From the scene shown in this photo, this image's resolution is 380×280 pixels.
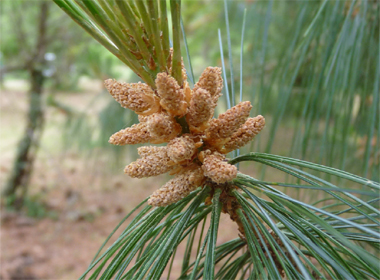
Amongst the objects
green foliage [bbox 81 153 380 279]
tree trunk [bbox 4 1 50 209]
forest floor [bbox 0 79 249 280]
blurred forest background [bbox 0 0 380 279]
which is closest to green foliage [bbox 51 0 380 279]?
green foliage [bbox 81 153 380 279]

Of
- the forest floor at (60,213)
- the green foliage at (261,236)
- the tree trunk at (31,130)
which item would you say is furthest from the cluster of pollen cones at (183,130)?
Answer: the tree trunk at (31,130)

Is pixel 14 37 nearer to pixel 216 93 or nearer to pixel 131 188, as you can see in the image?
pixel 131 188

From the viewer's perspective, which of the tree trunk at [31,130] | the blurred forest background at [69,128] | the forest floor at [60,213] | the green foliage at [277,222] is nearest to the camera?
the green foliage at [277,222]

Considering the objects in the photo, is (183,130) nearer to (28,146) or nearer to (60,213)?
(28,146)

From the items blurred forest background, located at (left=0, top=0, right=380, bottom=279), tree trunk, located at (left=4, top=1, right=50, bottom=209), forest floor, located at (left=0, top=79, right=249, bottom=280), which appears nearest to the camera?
blurred forest background, located at (left=0, top=0, right=380, bottom=279)

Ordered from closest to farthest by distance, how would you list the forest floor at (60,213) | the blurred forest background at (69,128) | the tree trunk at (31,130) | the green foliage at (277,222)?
the green foliage at (277,222)
the blurred forest background at (69,128)
the forest floor at (60,213)
the tree trunk at (31,130)

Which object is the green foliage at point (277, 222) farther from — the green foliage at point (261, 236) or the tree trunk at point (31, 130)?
the tree trunk at point (31, 130)

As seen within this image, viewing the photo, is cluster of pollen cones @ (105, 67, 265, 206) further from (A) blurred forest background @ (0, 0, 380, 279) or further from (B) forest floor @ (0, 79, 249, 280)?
(B) forest floor @ (0, 79, 249, 280)
